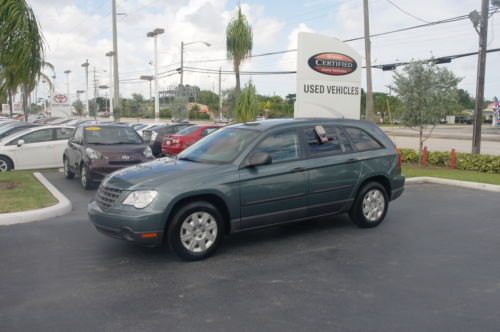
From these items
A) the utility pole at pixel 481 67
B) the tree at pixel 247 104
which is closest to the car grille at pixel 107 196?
the utility pole at pixel 481 67

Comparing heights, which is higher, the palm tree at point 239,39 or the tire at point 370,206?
the palm tree at point 239,39

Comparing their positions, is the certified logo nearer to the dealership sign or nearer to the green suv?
the dealership sign

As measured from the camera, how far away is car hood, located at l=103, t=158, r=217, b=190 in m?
5.60

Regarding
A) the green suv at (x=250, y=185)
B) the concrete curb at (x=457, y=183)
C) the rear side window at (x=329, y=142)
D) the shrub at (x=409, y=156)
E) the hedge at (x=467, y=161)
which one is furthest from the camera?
the shrub at (x=409, y=156)

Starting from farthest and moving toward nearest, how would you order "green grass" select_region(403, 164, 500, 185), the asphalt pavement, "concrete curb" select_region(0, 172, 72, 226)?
"green grass" select_region(403, 164, 500, 185) < "concrete curb" select_region(0, 172, 72, 226) < the asphalt pavement

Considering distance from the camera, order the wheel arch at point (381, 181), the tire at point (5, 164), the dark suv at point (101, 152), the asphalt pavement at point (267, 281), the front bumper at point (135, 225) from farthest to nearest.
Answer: the tire at point (5, 164), the dark suv at point (101, 152), the wheel arch at point (381, 181), the front bumper at point (135, 225), the asphalt pavement at point (267, 281)

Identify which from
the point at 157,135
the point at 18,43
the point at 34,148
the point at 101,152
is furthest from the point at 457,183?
the point at 34,148

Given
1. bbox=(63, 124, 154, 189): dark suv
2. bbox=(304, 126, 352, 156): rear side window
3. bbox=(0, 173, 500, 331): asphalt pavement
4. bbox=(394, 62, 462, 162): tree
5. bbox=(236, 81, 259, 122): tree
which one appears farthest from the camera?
bbox=(236, 81, 259, 122): tree

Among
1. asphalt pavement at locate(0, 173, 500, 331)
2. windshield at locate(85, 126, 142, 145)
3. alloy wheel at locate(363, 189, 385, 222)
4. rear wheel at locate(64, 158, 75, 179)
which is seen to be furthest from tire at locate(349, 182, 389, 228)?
rear wheel at locate(64, 158, 75, 179)

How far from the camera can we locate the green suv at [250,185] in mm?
5547

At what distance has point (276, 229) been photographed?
729 centimetres

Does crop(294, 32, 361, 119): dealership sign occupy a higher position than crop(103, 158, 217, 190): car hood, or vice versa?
crop(294, 32, 361, 119): dealership sign

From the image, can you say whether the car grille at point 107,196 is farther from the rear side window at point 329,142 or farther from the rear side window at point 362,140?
the rear side window at point 362,140

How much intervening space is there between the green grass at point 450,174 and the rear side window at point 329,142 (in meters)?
6.55
